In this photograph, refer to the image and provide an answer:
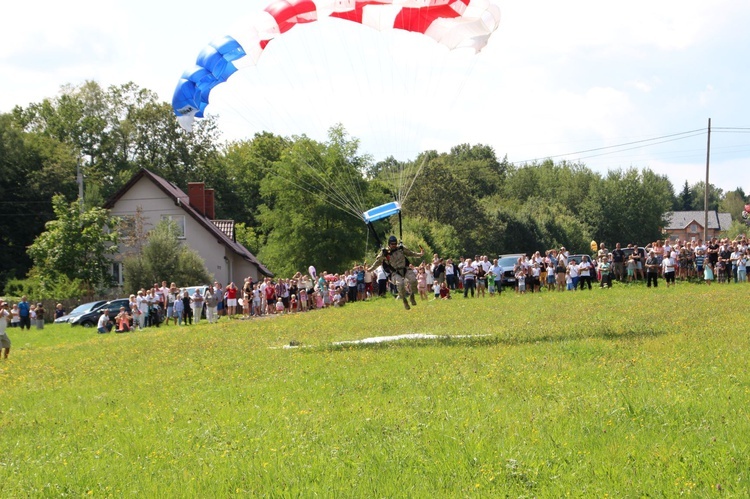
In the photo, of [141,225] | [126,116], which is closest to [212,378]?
[141,225]

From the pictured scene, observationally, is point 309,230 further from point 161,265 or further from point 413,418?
point 413,418

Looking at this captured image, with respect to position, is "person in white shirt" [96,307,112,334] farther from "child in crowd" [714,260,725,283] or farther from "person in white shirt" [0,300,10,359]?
"child in crowd" [714,260,725,283]

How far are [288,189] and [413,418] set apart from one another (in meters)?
48.4

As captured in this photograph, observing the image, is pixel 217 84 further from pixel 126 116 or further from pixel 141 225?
pixel 126 116

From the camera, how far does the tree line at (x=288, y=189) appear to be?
57.6m

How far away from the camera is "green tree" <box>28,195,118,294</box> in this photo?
47375mm

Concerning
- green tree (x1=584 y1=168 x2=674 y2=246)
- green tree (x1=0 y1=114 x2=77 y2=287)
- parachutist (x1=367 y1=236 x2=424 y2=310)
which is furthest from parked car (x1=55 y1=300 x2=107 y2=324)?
green tree (x1=584 y1=168 x2=674 y2=246)

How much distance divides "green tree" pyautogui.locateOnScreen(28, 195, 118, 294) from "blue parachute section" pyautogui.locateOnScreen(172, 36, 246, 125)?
31.3 m

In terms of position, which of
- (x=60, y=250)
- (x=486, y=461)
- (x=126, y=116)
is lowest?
(x=486, y=461)

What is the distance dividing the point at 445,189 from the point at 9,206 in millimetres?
36211

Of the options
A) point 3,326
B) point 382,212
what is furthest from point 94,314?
point 382,212

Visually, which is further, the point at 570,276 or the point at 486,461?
the point at 570,276

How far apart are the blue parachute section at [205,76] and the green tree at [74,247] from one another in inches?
1232

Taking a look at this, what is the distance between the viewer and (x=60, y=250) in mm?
Answer: 47312
